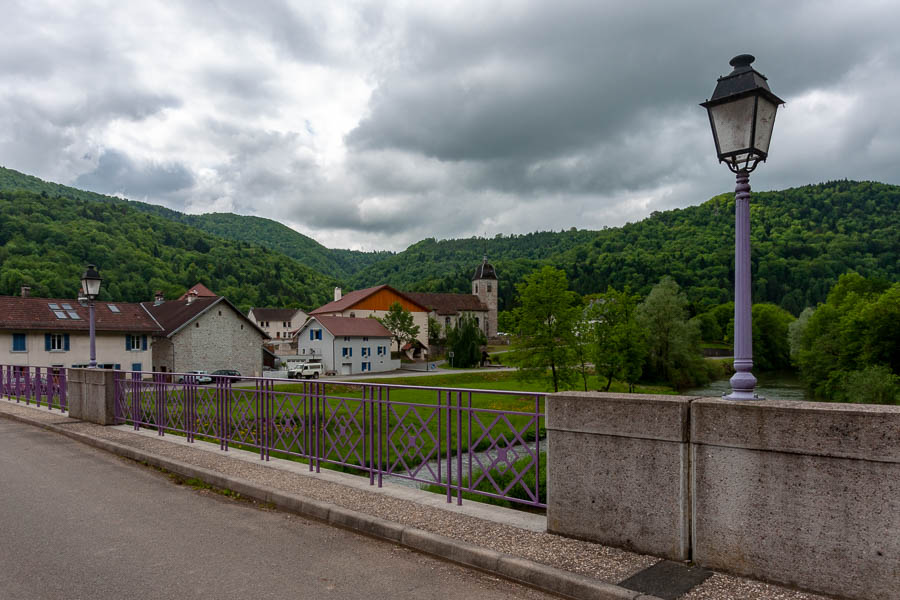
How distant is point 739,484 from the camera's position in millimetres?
4410

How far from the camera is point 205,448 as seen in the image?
411 inches

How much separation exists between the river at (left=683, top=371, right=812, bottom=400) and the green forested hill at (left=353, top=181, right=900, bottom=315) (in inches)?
1608

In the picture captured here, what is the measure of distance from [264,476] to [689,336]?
Result: 5301cm

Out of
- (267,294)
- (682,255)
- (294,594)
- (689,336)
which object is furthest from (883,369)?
(267,294)

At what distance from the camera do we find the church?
89.3 meters

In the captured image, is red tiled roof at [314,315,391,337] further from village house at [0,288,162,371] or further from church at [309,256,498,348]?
church at [309,256,498,348]

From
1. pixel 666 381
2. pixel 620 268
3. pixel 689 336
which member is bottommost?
pixel 666 381

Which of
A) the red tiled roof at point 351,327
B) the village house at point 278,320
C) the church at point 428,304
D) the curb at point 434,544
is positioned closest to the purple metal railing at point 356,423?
the curb at point 434,544

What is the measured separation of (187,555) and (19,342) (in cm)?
4054

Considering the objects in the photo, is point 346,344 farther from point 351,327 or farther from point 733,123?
point 733,123

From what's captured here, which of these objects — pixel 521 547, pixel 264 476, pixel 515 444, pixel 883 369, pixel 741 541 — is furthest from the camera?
pixel 883 369

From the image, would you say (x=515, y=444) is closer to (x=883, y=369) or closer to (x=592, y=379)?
(x=883, y=369)

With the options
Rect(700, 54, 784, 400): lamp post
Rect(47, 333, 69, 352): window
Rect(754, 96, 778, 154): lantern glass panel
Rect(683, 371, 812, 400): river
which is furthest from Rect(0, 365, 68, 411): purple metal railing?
Rect(683, 371, 812, 400): river

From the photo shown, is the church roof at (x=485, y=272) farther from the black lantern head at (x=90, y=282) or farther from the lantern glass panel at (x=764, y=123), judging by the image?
the lantern glass panel at (x=764, y=123)
